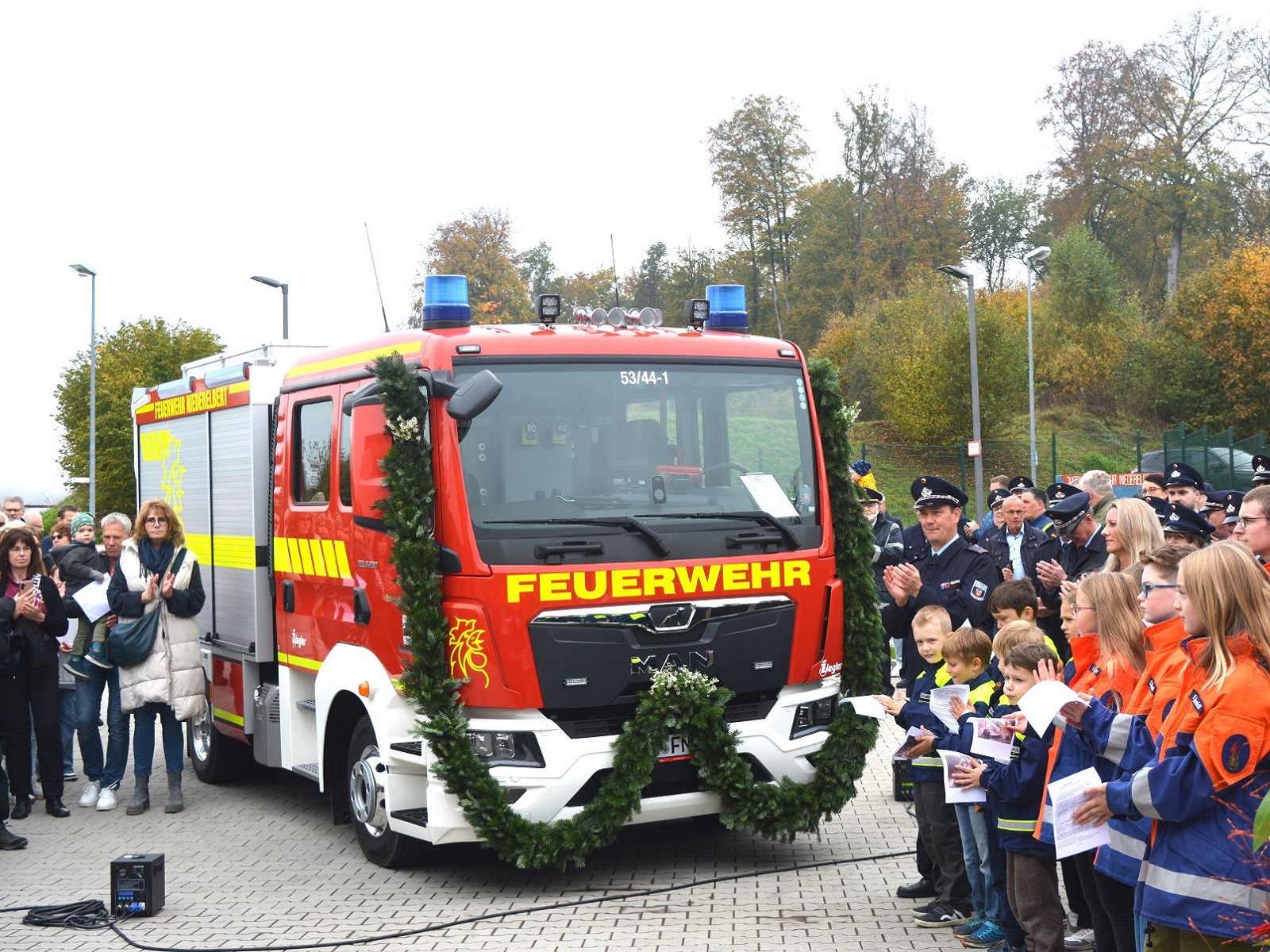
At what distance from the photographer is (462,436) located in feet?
23.1

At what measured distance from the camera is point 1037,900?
5.50 metres

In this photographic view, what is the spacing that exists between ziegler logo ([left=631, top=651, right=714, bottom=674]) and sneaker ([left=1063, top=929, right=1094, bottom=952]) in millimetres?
2121

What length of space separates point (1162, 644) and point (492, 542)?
3.44 metres

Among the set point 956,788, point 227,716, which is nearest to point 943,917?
point 956,788

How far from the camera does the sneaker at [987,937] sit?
6.11m

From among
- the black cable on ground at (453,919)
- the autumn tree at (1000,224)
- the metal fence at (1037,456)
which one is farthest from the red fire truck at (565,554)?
the autumn tree at (1000,224)

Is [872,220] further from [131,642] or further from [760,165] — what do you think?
[131,642]

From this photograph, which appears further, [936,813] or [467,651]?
[467,651]

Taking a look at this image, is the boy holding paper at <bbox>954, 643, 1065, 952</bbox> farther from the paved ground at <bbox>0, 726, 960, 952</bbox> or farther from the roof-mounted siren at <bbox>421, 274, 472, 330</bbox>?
the roof-mounted siren at <bbox>421, 274, 472, 330</bbox>

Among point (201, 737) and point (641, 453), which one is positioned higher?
point (641, 453)

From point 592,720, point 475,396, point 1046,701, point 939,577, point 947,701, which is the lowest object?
point 592,720

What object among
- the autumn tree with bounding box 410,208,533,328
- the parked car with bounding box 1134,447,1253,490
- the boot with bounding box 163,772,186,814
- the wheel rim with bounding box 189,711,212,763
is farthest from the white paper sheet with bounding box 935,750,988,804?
the autumn tree with bounding box 410,208,533,328

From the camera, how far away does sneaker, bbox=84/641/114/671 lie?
984 cm

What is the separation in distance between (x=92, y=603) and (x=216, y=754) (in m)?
1.50
